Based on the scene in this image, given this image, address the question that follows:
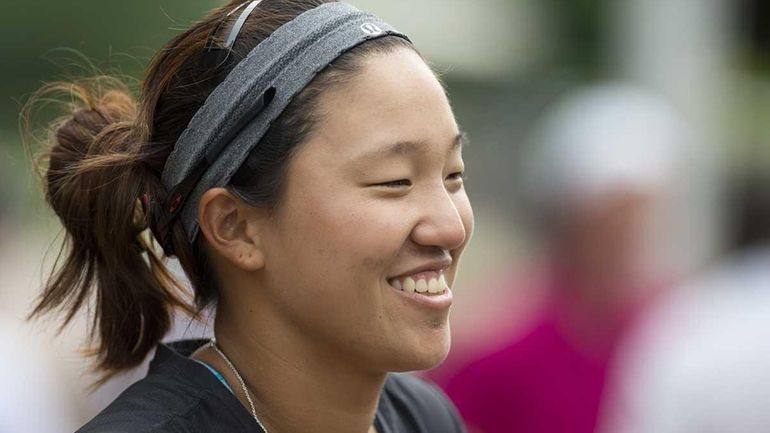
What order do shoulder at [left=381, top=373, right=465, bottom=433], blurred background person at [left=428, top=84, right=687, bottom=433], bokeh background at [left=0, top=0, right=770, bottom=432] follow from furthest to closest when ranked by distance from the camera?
bokeh background at [left=0, top=0, right=770, bottom=432] < blurred background person at [left=428, top=84, right=687, bottom=433] < shoulder at [left=381, top=373, right=465, bottom=433]

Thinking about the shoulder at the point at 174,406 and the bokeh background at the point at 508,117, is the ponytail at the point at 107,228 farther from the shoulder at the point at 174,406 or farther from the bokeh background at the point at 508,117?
the shoulder at the point at 174,406

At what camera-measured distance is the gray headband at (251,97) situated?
254 cm

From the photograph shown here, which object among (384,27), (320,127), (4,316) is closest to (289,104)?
(320,127)

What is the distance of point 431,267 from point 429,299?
0.06 meters

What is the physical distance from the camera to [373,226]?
97.0 inches

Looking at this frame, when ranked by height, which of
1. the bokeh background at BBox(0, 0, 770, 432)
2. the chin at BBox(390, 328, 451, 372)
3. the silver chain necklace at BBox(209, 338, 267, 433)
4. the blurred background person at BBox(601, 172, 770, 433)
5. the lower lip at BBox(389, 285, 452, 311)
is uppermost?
the lower lip at BBox(389, 285, 452, 311)

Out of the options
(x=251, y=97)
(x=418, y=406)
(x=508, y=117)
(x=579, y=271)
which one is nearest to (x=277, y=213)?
(x=251, y=97)

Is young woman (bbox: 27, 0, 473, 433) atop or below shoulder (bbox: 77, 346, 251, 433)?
atop

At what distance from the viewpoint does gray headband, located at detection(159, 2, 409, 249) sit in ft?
8.35

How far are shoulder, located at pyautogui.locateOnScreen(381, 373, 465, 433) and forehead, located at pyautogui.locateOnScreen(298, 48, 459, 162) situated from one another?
766mm

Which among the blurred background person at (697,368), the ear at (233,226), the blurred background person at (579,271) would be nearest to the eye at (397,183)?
the ear at (233,226)

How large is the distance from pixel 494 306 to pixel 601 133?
2.81ft

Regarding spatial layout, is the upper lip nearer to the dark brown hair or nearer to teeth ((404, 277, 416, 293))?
teeth ((404, 277, 416, 293))

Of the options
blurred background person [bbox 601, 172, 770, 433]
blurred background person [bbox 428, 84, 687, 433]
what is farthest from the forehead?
blurred background person [bbox 428, 84, 687, 433]
